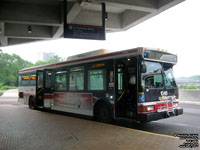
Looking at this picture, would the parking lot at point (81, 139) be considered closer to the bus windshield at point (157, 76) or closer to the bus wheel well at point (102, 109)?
the bus wheel well at point (102, 109)

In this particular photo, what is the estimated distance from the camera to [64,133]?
6.90 meters

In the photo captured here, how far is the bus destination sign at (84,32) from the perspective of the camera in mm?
10523

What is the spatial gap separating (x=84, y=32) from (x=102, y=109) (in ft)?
13.5

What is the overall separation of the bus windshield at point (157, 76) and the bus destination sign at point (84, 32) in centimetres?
375

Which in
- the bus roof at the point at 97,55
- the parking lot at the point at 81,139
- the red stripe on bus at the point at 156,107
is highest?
the bus roof at the point at 97,55

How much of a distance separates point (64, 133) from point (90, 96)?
3489 millimetres

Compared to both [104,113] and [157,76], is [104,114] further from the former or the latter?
[157,76]

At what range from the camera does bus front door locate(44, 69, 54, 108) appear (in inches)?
541

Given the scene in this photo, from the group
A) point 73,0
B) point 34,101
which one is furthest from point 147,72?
point 34,101

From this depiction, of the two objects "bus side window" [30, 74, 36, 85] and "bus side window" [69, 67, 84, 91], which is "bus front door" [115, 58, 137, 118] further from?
"bus side window" [30, 74, 36, 85]

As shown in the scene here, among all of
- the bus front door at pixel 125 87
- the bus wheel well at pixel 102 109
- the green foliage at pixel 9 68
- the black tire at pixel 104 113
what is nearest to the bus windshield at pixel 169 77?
the bus front door at pixel 125 87

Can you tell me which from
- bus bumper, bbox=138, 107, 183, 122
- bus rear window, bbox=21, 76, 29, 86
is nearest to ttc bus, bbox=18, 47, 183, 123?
bus bumper, bbox=138, 107, 183, 122

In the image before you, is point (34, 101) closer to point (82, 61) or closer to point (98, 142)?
point (82, 61)

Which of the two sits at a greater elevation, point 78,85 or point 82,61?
point 82,61
